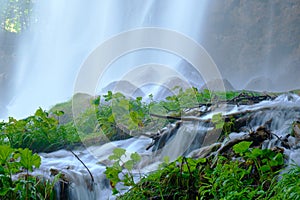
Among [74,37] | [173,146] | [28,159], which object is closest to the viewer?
[28,159]

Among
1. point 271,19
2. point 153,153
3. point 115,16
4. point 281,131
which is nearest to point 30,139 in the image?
point 153,153

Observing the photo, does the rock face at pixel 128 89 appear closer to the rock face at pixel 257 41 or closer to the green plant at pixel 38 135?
the green plant at pixel 38 135

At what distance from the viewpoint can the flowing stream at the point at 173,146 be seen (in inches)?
107

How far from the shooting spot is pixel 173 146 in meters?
3.13

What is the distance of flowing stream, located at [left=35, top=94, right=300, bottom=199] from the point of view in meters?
2.72

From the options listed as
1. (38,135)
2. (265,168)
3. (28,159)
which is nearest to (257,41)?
(38,135)

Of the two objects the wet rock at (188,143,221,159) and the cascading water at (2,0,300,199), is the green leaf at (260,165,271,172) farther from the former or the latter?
the wet rock at (188,143,221,159)

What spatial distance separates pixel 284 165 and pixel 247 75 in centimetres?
810

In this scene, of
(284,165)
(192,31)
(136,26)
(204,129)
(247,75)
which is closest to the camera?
(284,165)

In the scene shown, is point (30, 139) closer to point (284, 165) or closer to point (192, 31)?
point (284, 165)

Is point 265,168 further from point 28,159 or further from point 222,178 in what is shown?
point 28,159

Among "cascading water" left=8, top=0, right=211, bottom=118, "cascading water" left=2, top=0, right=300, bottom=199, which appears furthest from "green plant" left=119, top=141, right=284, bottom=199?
"cascading water" left=8, top=0, right=211, bottom=118

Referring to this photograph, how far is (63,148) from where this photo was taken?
3.97m

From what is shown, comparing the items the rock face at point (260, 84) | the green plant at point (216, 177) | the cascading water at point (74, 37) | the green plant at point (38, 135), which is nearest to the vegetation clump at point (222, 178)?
the green plant at point (216, 177)
